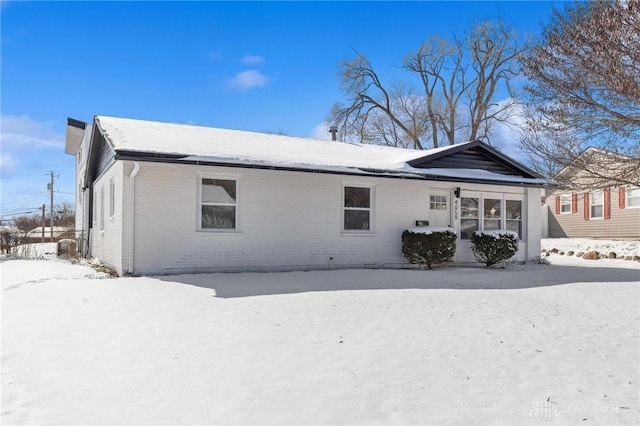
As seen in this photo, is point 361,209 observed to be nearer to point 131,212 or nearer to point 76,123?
point 131,212

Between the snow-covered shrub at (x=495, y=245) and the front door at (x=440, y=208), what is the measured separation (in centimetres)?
99

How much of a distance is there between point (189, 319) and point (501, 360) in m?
3.77

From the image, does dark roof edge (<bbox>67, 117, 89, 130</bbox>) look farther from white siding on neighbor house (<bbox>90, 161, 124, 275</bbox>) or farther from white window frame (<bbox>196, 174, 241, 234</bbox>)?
white window frame (<bbox>196, 174, 241, 234</bbox>)

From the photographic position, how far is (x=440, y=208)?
46.1ft

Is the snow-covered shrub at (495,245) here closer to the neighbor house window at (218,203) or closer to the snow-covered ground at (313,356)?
the snow-covered ground at (313,356)

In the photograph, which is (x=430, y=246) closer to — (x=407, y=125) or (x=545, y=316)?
(x=545, y=316)

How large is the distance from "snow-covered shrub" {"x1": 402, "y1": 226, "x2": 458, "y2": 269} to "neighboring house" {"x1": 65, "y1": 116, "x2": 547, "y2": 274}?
19.8 inches

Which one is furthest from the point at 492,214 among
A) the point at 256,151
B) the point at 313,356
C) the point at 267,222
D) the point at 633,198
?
the point at 633,198

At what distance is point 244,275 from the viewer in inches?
413

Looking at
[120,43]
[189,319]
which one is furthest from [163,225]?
[120,43]

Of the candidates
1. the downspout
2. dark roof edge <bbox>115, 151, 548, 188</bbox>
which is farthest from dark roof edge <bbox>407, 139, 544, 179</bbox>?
the downspout

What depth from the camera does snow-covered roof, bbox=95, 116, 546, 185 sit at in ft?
33.5

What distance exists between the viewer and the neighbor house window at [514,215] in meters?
15.0

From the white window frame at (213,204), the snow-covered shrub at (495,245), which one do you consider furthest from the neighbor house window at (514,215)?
the white window frame at (213,204)
